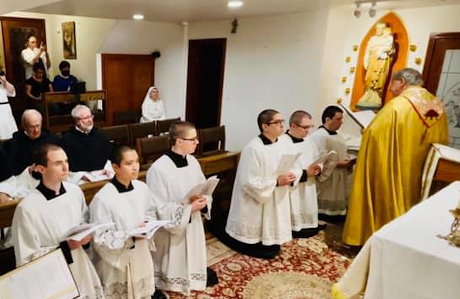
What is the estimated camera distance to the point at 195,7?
4859 millimetres

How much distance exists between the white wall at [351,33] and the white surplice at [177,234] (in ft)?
9.60

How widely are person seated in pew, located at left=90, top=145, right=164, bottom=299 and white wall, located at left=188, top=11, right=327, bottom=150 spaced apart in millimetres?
3328

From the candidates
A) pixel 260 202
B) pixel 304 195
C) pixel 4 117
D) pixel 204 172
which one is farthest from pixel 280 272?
pixel 4 117

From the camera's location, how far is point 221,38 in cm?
628

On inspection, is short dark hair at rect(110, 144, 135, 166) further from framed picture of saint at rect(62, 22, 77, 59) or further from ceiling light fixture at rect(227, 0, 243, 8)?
framed picture of saint at rect(62, 22, 77, 59)

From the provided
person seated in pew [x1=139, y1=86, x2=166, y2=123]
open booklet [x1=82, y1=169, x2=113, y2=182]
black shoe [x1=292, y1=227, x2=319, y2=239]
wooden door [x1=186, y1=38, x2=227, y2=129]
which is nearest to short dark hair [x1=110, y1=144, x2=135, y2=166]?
open booklet [x1=82, y1=169, x2=113, y2=182]

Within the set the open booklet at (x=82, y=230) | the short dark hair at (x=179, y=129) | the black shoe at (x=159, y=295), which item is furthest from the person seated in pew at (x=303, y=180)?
the open booklet at (x=82, y=230)

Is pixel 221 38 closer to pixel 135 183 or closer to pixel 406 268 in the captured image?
pixel 135 183

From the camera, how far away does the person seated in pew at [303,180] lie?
11.6 feet

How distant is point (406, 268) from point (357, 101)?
372cm

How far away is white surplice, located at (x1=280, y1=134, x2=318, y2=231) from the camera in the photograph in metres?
3.63

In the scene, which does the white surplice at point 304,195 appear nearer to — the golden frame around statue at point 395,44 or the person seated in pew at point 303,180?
Result: the person seated in pew at point 303,180

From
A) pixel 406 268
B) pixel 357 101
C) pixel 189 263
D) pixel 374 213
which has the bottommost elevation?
pixel 189 263

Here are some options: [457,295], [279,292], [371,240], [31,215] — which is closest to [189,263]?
[279,292]
